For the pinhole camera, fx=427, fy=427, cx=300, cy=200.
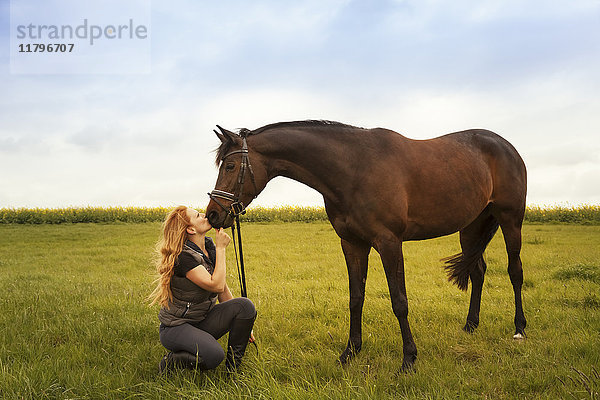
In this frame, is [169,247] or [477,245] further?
[477,245]

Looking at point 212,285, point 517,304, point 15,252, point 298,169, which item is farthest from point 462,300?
point 15,252

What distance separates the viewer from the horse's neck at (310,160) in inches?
167

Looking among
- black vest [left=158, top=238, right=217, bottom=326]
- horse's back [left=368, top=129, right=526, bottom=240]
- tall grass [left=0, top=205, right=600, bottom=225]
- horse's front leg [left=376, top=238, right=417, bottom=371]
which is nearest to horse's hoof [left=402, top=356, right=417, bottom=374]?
horse's front leg [left=376, top=238, right=417, bottom=371]

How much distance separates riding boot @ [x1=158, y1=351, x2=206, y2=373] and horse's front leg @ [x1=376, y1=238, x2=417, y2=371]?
1.98m

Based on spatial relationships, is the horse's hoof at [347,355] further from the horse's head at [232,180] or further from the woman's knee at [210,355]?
the horse's head at [232,180]

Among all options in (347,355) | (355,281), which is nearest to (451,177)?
(355,281)

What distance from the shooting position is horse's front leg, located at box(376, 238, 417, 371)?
4.23 metres

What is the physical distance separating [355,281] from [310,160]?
1.49m

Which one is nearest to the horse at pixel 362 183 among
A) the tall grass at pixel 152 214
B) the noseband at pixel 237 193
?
the noseband at pixel 237 193

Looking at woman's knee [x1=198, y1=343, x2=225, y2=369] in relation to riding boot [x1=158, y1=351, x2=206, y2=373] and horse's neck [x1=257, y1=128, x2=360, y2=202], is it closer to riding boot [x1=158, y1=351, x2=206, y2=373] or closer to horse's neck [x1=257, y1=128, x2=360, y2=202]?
riding boot [x1=158, y1=351, x2=206, y2=373]

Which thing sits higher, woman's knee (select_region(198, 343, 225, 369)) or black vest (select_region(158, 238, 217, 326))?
black vest (select_region(158, 238, 217, 326))

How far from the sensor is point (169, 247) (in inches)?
157

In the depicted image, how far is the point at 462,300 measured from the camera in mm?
7316

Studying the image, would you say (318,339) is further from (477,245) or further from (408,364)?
(477,245)
